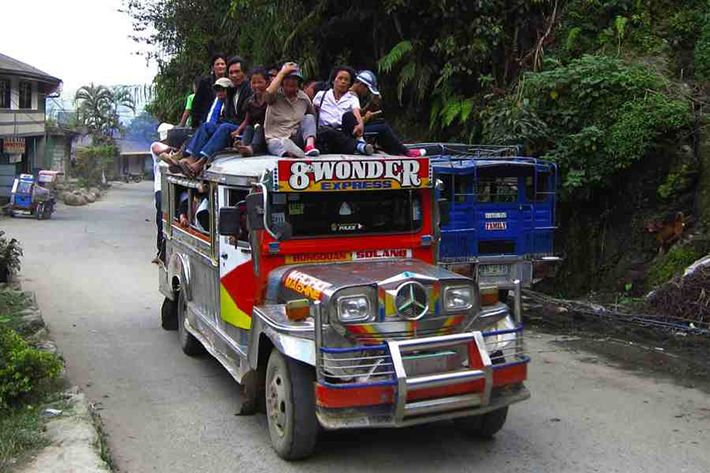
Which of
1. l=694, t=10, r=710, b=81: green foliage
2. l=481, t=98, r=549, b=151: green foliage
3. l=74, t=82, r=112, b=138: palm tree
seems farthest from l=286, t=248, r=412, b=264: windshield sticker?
l=74, t=82, r=112, b=138: palm tree

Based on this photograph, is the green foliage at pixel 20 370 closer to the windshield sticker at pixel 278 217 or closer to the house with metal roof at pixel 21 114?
the windshield sticker at pixel 278 217

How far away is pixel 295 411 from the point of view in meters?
5.43

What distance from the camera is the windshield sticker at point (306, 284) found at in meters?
5.68

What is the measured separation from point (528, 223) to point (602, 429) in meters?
4.85

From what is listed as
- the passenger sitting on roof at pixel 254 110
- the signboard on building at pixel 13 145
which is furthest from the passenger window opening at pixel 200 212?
the signboard on building at pixel 13 145

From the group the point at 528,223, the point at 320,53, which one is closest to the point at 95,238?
the point at 320,53

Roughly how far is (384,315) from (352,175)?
4.66 feet

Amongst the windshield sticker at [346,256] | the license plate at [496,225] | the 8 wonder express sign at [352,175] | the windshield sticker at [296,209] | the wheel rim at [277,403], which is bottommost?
the wheel rim at [277,403]

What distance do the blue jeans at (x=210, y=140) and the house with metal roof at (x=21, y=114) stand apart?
1081 inches

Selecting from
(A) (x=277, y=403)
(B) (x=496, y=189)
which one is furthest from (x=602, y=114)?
(A) (x=277, y=403)

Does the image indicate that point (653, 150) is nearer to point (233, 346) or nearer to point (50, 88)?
point (233, 346)

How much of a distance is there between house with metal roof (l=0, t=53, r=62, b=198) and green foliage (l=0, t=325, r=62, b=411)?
28979 mm

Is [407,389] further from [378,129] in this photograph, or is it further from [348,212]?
[378,129]

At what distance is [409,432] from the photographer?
623 cm
